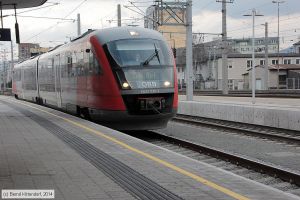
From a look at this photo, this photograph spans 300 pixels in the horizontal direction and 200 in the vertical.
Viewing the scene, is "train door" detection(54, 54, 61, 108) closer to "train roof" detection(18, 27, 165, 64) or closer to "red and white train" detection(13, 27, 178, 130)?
"red and white train" detection(13, 27, 178, 130)

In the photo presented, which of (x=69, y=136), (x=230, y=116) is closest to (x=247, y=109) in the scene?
(x=230, y=116)

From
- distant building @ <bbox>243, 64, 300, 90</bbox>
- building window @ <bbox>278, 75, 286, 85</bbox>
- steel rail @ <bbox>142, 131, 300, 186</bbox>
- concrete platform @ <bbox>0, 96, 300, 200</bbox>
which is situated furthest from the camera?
building window @ <bbox>278, 75, 286, 85</bbox>

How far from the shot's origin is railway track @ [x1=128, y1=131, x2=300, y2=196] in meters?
9.13

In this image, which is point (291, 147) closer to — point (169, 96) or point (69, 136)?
point (169, 96)

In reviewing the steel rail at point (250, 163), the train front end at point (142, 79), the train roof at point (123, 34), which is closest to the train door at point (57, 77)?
the train roof at point (123, 34)

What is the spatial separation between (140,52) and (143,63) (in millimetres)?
431

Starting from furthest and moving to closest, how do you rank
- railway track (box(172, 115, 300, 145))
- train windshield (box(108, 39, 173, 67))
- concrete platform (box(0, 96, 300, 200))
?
train windshield (box(108, 39, 173, 67)) → railway track (box(172, 115, 300, 145)) → concrete platform (box(0, 96, 300, 200))

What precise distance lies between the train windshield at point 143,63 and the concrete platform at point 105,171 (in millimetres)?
2863

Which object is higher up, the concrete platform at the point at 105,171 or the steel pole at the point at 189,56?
the steel pole at the point at 189,56

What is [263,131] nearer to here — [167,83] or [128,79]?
[167,83]

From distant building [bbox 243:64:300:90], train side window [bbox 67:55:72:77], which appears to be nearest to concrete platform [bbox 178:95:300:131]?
train side window [bbox 67:55:72:77]

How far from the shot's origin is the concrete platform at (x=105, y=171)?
662 centimetres

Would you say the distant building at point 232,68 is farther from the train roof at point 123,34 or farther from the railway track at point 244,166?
the railway track at point 244,166

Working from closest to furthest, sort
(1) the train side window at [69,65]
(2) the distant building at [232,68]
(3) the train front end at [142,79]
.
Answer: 1. (3) the train front end at [142,79]
2. (1) the train side window at [69,65]
3. (2) the distant building at [232,68]
